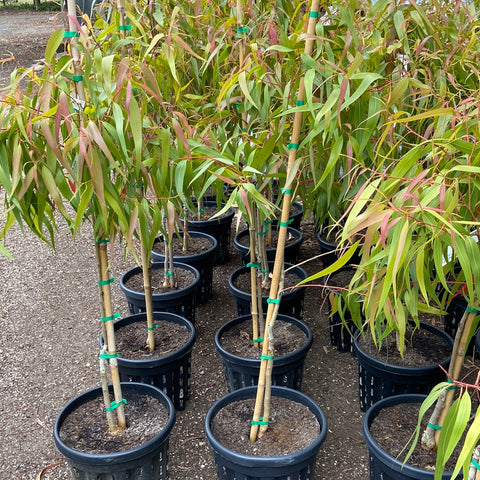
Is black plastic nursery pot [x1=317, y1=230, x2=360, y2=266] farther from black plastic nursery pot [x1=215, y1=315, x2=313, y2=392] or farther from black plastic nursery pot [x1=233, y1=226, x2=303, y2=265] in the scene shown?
black plastic nursery pot [x1=215, y1=315, x2=313, y2=392]

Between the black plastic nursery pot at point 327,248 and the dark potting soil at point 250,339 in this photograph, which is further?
the black plastic nursery pot at point 327,248

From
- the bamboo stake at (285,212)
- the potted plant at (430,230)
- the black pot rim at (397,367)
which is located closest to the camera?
the potted plant at (430,230)

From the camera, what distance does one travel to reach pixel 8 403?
2.17 meters

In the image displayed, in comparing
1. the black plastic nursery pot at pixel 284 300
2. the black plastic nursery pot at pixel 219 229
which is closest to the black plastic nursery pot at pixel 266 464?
the black plastic nursery pot at pixel 284 300

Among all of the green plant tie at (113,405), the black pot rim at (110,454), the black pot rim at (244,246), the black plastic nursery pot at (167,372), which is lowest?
the black plastic nursery pot at (167,372)

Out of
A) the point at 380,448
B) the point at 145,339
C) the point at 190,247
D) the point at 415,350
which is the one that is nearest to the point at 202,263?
the point at 190,247

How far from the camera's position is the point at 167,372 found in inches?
79.4

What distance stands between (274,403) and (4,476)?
0.96m

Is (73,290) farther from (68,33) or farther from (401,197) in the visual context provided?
(401,197)

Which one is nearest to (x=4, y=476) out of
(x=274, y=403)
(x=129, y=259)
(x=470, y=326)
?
(x=274, y=403)

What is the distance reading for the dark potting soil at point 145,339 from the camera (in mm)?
2080

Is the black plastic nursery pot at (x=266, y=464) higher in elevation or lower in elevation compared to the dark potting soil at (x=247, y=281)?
higher

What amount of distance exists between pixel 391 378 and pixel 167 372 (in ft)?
2.72

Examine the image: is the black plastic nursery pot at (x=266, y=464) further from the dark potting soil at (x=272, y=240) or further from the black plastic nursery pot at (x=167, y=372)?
the dark potting soil at (x=272, y=240)
